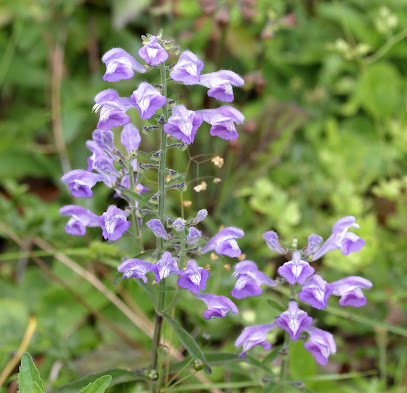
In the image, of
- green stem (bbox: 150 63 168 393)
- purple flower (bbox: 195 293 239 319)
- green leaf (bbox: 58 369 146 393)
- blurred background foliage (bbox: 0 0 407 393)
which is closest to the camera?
green stem (bbox: 150 63 168 393)

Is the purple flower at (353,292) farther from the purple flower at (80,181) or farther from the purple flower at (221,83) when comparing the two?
the purple flower at (80,181)

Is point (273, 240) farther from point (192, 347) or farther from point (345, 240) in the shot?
point (192, 347)

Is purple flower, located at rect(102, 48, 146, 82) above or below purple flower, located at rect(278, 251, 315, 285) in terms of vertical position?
above

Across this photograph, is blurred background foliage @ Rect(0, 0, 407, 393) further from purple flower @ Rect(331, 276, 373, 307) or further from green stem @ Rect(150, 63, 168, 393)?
purple flower @ Rect(331, 276, 373, 307)

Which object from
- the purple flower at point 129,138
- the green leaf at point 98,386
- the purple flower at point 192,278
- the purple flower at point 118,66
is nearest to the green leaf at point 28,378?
the green leaf at point 98,386

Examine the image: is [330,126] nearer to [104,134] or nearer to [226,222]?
[226,222]

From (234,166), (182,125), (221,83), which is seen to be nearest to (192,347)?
(182,125)

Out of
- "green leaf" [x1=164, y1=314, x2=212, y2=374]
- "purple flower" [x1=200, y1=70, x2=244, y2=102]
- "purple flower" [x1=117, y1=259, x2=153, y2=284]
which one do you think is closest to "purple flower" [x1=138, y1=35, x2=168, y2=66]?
"purple flower" [x1=200, y1=70, x2=244, y2=102]

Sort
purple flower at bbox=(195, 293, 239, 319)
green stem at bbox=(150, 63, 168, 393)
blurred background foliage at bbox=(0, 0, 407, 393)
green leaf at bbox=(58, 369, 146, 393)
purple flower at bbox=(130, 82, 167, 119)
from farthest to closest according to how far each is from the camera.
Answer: blurred background foliage at bbox=(0, 0, 407, 393)
green leaf at bbox=(58, 369, 146, 393)
purple flower at bbox=(195, 293, 239, 319)
green stem at bbox=(150, 63, 168, 393)
purple flower at bbox=(130, 82, 167, 119)
